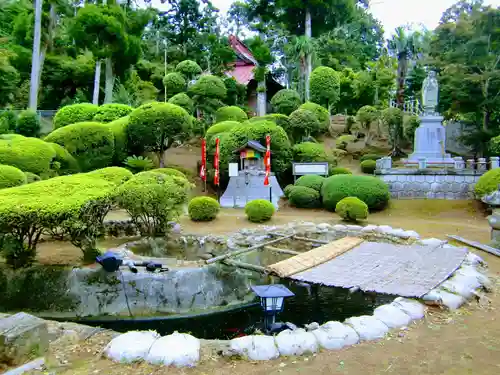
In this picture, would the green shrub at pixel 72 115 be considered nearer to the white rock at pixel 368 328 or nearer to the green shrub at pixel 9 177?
the green shrub at pixel 9 177

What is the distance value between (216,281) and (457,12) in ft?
82.7

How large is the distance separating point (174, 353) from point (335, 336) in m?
2.10

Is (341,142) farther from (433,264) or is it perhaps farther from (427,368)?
(427,368)

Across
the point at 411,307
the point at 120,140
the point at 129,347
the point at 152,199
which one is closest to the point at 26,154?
the point at 120,140

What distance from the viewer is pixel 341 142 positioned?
28516 millimetres

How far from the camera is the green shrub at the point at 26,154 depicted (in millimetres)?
15898

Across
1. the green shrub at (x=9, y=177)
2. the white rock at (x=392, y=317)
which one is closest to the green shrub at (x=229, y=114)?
the green shrub at (x=9, y=177)

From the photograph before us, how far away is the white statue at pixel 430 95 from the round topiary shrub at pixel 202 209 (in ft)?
48.0

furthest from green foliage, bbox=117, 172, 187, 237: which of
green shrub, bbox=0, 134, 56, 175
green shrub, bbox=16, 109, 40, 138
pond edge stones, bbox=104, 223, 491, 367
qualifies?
green shrub, bbox=16, 109, 40, 138

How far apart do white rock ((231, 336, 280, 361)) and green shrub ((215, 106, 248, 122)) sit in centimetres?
2153

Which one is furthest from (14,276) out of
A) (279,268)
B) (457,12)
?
(457,12)

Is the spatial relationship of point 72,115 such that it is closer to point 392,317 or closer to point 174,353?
point 174,353

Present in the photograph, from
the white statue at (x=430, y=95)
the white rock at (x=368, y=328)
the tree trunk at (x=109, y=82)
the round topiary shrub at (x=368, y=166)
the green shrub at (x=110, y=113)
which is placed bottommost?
the white rock at (x=368, y=328)

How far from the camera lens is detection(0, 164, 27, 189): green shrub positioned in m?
13.8
